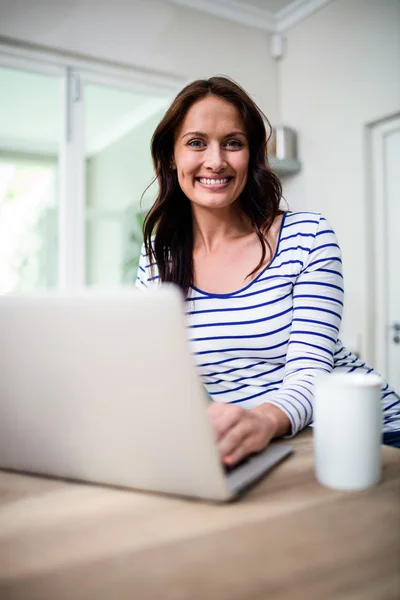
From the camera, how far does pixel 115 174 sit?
3434 millimetres

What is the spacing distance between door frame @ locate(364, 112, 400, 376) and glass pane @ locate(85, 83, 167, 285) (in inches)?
55.1

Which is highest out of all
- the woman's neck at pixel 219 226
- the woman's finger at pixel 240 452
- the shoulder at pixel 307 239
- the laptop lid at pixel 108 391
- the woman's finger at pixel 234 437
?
the woman's neck at pixel 219 226

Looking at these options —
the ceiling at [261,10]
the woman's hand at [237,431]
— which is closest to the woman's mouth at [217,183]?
the woman's hand at [237,431]

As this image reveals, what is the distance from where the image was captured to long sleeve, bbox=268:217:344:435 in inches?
34.0

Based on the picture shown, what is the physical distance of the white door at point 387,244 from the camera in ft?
10.1

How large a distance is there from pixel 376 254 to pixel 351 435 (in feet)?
9.03

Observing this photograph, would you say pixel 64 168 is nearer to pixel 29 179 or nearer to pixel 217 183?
pixel 29 179

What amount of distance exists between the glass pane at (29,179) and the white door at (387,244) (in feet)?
6.43

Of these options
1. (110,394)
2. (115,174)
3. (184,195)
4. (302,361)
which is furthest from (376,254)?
(110,394)

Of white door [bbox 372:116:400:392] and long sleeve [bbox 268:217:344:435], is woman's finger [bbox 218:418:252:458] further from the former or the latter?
white door [bbox 372:116:400:392]

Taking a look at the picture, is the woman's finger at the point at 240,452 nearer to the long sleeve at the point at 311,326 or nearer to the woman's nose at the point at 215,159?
the long sleeve at the point at 311,326

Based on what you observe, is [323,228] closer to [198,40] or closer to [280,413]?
[280,413]

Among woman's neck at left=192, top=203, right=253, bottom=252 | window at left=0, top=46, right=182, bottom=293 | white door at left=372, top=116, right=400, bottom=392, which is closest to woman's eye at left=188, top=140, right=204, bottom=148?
woman's neck at left=192, top=203, right=253, bottom=252

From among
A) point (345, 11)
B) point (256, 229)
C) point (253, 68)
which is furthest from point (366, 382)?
point (253, 68)
